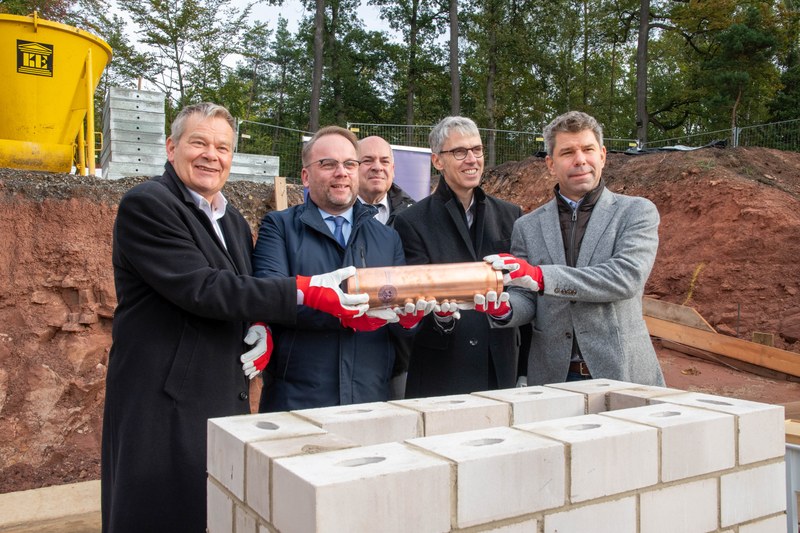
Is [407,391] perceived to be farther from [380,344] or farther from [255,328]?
[255,328]

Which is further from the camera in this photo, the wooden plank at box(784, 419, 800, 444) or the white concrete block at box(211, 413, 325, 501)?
the wooden plank at box(784, 419, 800, 444)

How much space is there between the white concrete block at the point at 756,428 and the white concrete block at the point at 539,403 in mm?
315

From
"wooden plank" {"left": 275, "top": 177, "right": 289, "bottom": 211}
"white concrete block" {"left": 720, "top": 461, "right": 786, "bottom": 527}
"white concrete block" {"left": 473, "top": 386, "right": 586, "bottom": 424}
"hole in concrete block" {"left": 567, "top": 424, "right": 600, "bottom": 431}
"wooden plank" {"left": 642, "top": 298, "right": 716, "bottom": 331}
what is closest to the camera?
"hole in concrete block" {"left": 567, "top": 424, "right": 600, "bottom": 431}

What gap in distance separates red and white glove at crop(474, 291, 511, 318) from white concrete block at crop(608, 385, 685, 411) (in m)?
0.52

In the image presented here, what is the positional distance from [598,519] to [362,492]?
62 centimetres

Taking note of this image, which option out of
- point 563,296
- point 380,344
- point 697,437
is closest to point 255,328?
point 380,344

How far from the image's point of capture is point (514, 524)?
1.32 m

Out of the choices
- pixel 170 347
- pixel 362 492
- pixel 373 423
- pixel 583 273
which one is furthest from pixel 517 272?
pixel 362 492

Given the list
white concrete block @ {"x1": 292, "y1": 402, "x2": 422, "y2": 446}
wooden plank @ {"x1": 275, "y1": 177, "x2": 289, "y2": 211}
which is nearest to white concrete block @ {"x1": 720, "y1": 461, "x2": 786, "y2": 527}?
white concrete block @ {"x1": 292, "y1": 402, "x2": 422, "y2": 446}

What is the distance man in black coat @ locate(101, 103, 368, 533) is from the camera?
2.08 meters

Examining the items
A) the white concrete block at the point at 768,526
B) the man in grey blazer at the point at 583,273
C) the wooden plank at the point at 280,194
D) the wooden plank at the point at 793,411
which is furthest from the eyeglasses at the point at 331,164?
the wooden plank at the point at 280,194

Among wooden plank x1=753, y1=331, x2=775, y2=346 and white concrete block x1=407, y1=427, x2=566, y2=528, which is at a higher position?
white concrete block x1=407, y1=427, x2=566, y2=528

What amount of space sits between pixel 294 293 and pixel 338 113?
2772cm

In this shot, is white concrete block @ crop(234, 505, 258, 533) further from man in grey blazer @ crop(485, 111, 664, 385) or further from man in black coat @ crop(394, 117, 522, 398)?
man in black coat @ crop(394, 117, 522, 398)
